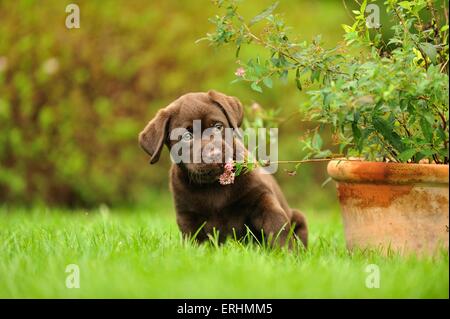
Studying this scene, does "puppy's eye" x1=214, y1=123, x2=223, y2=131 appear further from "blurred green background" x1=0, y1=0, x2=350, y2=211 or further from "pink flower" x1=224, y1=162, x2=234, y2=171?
"blurred green background" x1=0, y1=0, x2=350, y2=211

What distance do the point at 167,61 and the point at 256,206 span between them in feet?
13.7

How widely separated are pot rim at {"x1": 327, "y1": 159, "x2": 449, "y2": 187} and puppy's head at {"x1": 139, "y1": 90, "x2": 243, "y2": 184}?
0.63 meters

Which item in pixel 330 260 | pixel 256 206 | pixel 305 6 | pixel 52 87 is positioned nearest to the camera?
pixel 330 260

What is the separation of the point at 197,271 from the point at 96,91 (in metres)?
4.99

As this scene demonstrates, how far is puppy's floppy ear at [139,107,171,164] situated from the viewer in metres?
3.73

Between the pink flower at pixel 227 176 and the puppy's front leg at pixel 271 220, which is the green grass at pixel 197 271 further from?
the pink flower at pixel 227 176

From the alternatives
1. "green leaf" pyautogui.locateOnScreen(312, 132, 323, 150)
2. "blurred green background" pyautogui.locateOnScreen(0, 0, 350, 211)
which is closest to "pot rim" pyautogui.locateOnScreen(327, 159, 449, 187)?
"green leaf" pyautogui.locateOnScreen(312, 132, 323, 150)

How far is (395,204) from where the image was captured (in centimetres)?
319

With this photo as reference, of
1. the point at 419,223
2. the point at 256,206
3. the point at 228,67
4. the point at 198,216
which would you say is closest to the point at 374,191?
the point at 419,223

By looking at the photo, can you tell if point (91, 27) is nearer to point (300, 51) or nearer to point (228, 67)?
point (228, 67)

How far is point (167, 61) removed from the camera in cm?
762
